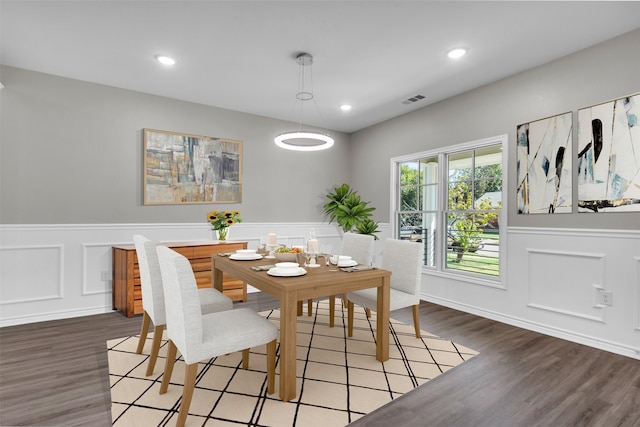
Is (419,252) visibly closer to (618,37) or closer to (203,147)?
(618,37)

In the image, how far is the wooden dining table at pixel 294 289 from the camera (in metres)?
2.06

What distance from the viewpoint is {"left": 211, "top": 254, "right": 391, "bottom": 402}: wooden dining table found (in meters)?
2.06

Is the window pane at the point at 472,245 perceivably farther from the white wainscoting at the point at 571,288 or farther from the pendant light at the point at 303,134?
the pendant light at the point at 303,134

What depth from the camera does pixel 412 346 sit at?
292cm

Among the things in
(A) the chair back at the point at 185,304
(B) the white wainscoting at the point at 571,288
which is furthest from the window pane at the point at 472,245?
(A) the chair back at the point at 185,304

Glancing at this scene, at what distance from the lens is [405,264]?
307 cm

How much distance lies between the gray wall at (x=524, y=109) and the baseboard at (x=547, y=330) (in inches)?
40.0

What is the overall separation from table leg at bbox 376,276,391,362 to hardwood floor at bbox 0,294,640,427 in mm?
426

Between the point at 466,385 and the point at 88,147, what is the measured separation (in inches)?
177

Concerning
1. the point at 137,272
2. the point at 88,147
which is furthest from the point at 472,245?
the point at 88,147

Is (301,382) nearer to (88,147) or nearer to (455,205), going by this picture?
(455,205)

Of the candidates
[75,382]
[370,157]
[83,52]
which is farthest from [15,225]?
[370,157]

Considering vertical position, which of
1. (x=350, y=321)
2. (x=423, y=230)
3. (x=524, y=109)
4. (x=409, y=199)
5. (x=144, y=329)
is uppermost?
(x=524, y=109)

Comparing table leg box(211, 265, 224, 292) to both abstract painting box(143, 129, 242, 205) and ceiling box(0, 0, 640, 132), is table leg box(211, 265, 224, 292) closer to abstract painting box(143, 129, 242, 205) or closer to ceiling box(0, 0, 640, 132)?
abstract painting box(143, 129, 242, 205)
